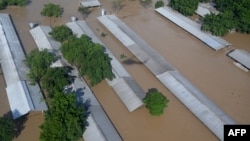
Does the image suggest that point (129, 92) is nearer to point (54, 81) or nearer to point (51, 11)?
point (54, 81)

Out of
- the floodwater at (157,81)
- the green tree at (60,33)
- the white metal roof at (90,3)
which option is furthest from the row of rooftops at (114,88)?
the white metal roof at (90,3)

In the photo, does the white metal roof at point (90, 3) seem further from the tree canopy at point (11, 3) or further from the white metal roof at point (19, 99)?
the white metal roof at point (19, 99)

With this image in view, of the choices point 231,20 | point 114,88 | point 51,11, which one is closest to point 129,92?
point 114,88

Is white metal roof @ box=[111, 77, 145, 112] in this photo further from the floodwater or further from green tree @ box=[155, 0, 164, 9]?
green tree @ box=[155, 0, 164, 9]

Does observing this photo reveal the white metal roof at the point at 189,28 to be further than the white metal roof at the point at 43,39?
Yes

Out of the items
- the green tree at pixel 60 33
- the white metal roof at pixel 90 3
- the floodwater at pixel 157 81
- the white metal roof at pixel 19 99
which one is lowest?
the floodwater at pixel 157 81

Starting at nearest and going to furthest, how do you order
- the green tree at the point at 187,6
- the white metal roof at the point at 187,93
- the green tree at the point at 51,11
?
the white metal roof at the point at 187,93 < the green tree at the point at 51,11 < the green tree at the point at 187,6

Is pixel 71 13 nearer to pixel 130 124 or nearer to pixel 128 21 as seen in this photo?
pixel 128 21
